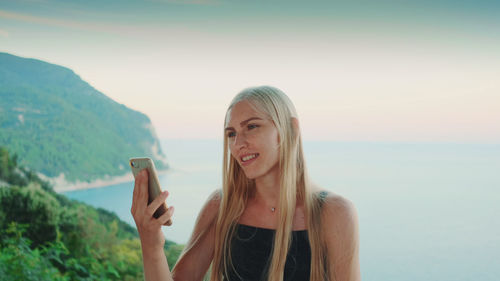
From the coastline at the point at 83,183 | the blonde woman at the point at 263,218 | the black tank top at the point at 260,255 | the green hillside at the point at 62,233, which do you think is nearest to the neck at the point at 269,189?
the blonde woman at the point at 263,218

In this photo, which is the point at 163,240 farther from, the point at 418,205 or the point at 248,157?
the point at 418,205

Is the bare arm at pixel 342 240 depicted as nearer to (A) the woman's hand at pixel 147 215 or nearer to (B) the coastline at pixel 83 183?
(A) the woman's hand at pixel 147 215

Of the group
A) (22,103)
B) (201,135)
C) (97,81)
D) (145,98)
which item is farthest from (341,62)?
(22,103)

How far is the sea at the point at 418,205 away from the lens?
9.42 feet

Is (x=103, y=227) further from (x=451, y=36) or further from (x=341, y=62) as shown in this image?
(x=451, y=36)

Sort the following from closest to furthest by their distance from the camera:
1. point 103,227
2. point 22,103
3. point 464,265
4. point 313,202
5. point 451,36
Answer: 1. point 313,202
2. point 464,265
3. point 451,36
4. point 103,227
5. point 22,103

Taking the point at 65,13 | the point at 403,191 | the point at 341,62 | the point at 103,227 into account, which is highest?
the point at 65,13

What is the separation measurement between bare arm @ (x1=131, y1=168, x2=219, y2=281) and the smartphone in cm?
2

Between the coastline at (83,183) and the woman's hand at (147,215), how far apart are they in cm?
353

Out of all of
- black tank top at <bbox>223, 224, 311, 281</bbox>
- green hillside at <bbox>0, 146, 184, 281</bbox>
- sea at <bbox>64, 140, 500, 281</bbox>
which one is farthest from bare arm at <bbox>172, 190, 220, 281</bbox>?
green hillside at <bbox>0, 146, 184, 281</bbox>

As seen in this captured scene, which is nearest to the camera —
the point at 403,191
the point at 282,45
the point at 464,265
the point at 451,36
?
the point at 464,265

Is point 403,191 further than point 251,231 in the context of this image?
Yes

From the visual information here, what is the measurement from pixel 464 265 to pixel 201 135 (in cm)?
251

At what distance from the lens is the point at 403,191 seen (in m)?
3.28
